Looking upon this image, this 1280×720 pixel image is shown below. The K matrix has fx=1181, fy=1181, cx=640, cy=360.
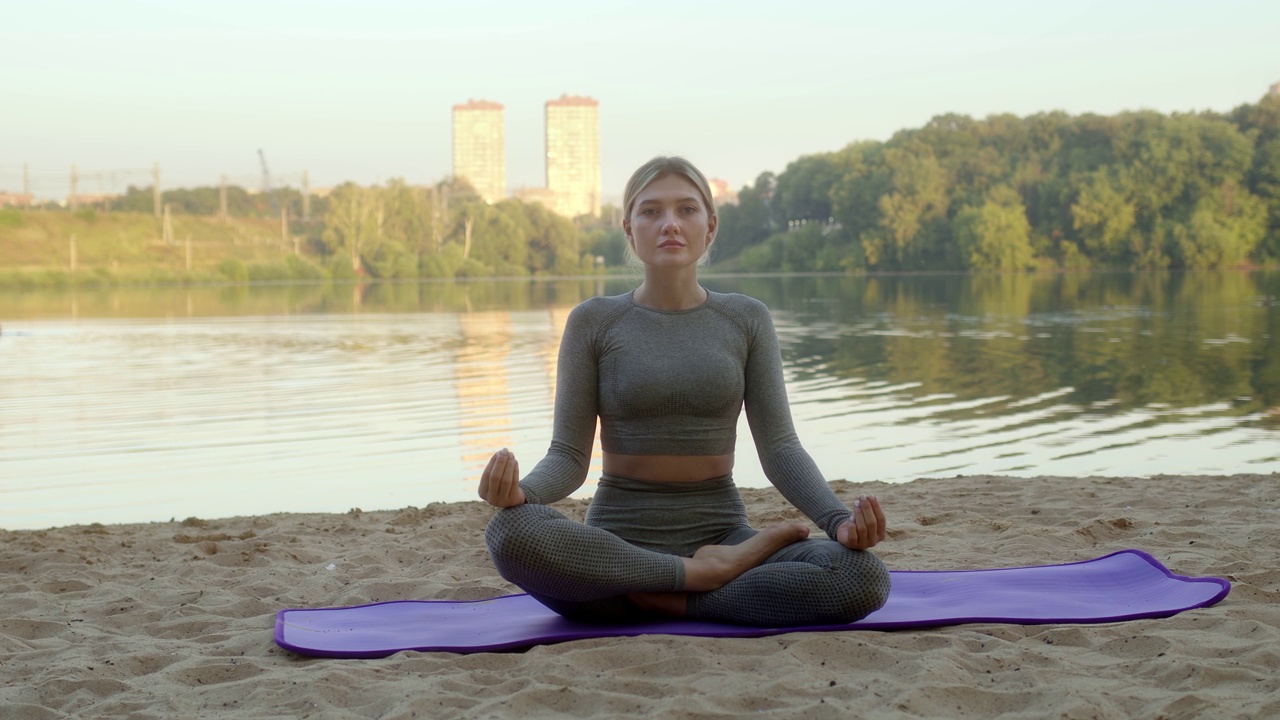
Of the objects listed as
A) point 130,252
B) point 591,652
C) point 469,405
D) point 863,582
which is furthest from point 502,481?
point 130,252

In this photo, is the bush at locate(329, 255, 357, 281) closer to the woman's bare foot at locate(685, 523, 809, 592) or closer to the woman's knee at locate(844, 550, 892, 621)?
the woman's bare foot at locate(685, 523, 809, 592)

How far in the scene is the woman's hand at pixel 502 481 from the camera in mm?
2945

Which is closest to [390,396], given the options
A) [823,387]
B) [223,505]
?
[823,387]

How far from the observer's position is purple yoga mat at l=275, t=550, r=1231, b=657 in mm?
3217

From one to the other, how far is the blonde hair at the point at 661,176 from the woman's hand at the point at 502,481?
0.86m

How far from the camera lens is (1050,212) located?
6625 cm

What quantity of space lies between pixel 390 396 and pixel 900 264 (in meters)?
61.5

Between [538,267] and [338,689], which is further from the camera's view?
[538,267]

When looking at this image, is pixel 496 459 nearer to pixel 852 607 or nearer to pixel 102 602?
pixel 852 607

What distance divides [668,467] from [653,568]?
302mm

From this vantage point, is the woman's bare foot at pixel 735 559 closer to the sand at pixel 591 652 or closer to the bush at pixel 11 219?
the sand at pixel 591 652

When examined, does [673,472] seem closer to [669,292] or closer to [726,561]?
[726,561]

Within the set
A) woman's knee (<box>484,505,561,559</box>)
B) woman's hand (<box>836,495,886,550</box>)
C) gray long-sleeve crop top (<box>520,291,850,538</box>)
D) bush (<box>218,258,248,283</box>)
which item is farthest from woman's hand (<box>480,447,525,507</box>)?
bush (<box>218,258,248,283</box>)

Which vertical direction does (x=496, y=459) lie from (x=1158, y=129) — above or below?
below
